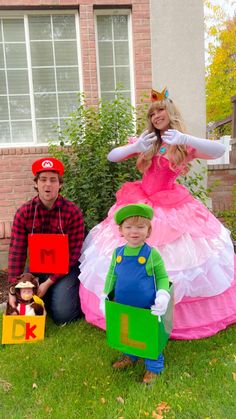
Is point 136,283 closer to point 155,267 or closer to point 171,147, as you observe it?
point 155,267

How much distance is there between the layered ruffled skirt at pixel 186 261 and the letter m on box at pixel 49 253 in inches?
8.5

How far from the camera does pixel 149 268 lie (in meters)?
2.26

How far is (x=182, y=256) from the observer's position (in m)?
2.58

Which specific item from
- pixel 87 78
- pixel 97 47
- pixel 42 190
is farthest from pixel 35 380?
pixel 97 47

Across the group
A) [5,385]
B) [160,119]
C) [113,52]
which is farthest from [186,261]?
[113,52]

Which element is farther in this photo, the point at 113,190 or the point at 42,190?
the point at 113,190

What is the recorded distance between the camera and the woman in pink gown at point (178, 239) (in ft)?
8.51

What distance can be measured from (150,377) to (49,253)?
1.32 meters

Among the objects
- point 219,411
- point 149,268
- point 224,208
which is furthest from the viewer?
point 224,208

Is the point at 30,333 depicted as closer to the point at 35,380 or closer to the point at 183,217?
the point at 35,380

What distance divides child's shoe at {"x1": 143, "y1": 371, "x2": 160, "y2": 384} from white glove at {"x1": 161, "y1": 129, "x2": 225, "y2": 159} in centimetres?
152

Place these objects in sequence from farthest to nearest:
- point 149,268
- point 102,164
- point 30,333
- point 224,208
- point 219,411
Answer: point 224,208 → point 102,164 → point 30,333 → point 149,268 → point 219,411

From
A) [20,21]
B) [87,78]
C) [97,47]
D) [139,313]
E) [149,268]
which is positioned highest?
[20,21]

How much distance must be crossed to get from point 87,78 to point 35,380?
370cm
